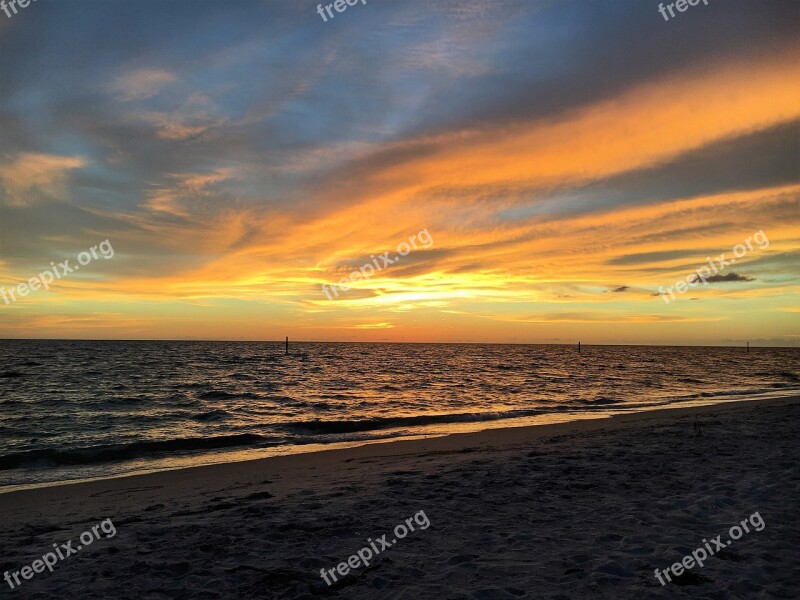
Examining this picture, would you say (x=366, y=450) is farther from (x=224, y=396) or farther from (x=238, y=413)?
(x=224, y=396)

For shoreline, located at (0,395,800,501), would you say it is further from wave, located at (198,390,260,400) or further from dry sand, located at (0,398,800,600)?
wave, located at (198,390,260,400)

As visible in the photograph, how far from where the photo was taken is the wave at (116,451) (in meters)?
17.0

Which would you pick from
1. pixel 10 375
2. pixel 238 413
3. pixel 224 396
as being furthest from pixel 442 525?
pixel 10 375

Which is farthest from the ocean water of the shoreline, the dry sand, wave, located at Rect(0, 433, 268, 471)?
the dry sand

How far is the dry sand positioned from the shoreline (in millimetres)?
260

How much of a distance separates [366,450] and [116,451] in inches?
355

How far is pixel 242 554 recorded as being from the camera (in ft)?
24.2

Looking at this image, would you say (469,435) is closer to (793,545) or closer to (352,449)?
(352,449)

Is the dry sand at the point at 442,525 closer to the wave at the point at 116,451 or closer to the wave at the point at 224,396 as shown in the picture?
the wave at the point at 116,451

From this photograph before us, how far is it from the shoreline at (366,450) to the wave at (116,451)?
118 inches

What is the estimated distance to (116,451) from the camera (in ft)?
59.6

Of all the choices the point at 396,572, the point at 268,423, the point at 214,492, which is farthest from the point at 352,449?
the point at 396,572

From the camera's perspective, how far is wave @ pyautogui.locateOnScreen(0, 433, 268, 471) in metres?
17.0

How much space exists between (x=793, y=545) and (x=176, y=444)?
62.6 ft
